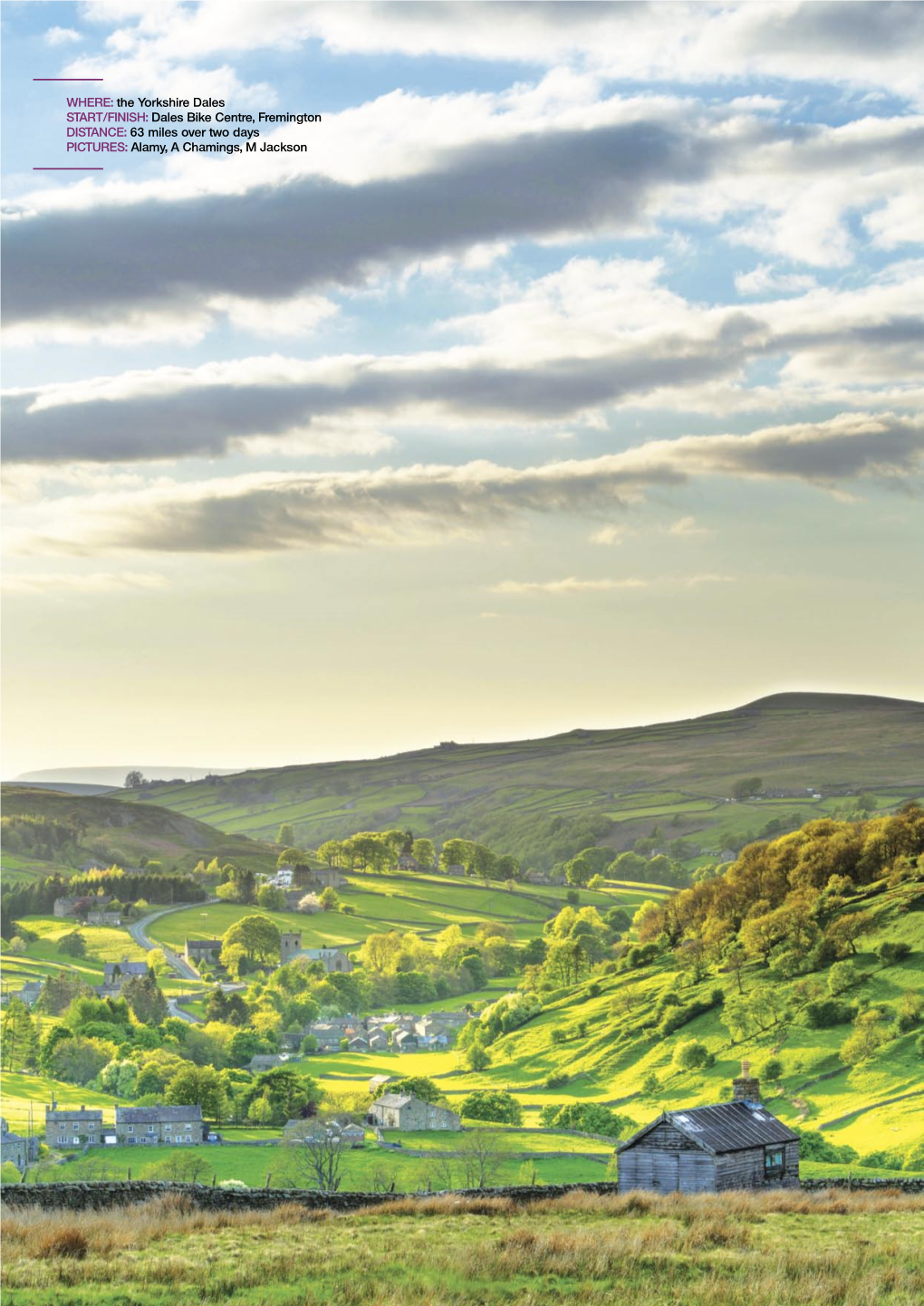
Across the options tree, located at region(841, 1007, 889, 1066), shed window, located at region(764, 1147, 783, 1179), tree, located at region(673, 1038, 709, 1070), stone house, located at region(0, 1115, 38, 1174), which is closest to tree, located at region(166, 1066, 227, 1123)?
stone house, located at region(0, 1115, 38, 1174)

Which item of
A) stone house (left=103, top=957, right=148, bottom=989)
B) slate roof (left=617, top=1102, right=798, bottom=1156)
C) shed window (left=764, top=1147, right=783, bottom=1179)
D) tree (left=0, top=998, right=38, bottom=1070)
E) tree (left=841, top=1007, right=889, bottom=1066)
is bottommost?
tree (left=0, top=998, right=38, bottom=1070)

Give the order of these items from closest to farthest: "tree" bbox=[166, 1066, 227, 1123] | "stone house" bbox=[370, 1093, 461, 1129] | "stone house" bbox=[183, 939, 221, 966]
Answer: "stone house" bbox=[370, 1093, 461, 1129] < "tree" bbox=[166, 1066, 227, 1123] < "stone house" bbox=[183, 939, 221, 966]

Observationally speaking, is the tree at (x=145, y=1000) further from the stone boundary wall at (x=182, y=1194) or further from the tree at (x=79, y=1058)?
the stone boundary wall at (x=182, y=1194)

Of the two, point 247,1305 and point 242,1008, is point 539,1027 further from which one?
point 247,1305

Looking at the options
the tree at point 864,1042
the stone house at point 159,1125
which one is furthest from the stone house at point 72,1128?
the tree at point 864,1042

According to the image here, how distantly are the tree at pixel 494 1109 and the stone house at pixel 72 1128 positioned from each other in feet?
90.6

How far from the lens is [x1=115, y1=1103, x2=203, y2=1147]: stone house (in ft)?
308

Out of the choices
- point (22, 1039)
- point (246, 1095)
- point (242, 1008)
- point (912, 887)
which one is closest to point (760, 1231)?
point (912, 887)

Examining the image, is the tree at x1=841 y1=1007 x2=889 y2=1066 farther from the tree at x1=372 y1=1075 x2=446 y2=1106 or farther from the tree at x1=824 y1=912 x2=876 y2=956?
the tree at x1=372 y1=1075 x2=446 y2=1106

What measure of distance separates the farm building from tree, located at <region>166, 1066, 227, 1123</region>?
67323mm

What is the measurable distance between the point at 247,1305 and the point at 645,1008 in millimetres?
92897

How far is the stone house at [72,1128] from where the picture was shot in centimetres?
9369

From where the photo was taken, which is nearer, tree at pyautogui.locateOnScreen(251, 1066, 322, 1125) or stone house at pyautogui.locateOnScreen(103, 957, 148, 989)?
tree at pyautogui.locateOnScreen(251, 1066, 322, 1125)

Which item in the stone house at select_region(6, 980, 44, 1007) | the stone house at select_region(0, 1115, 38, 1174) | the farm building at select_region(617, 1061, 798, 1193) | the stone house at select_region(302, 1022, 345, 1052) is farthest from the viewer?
the stone house at select_region(6, 980, 44, 1007)
